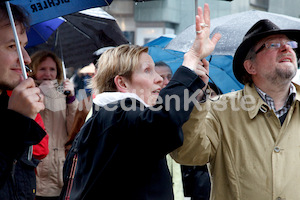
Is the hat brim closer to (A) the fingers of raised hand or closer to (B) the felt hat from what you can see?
(B) the felt hat

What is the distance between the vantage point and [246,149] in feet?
9.69

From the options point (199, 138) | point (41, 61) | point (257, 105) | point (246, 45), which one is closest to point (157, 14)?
point (41, 61)

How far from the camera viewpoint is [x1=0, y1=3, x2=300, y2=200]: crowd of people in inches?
85.5

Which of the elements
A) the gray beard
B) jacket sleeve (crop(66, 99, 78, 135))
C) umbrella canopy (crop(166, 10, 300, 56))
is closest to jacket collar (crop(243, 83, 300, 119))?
the gray beard

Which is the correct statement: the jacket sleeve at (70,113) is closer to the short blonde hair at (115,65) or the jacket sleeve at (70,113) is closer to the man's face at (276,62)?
the short blonde hair at (115,65)

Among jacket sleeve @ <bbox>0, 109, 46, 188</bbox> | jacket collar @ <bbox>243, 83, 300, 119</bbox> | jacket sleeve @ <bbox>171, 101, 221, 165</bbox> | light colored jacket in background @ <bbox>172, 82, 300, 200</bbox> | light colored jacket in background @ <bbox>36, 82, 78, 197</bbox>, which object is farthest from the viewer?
light colored jacket in background @ <bbox>36, 82, 78, 197</bbox>

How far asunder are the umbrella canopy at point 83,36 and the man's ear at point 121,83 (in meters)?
2.09

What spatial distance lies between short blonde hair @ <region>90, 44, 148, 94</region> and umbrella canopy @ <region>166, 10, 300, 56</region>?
163 cm

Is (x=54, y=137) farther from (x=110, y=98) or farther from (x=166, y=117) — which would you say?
(x=166, y=117)

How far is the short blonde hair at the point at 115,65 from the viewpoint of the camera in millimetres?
2883

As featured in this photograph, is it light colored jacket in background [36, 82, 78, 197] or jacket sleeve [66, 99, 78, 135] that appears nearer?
light colored jacket in background [36, 82, 78, 197]

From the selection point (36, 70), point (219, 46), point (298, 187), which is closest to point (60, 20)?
point (36, 70)

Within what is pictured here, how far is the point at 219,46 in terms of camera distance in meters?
4.50

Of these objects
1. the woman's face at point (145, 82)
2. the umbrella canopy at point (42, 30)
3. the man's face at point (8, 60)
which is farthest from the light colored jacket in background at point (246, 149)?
the umbrella canopy at point (42, 30)
